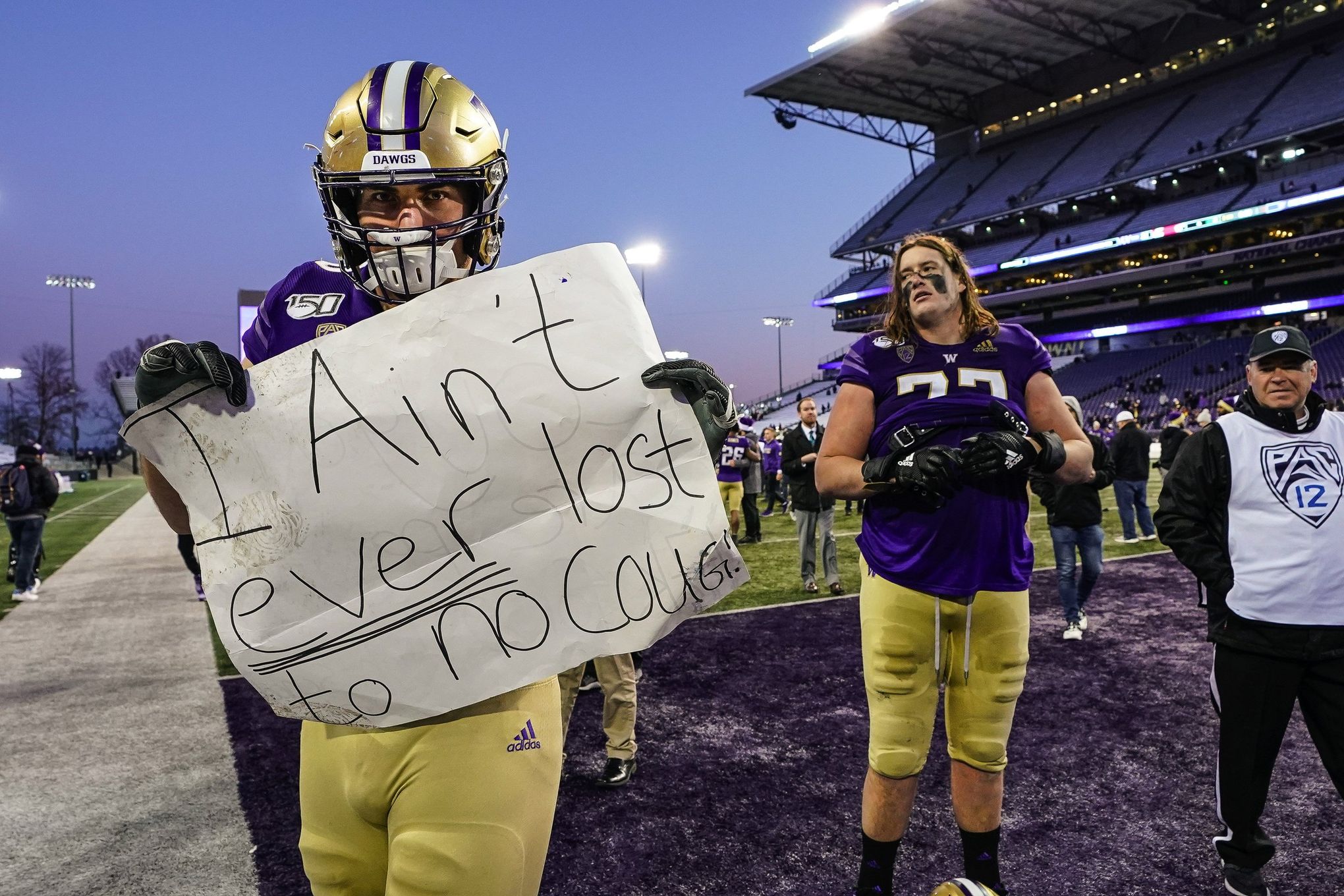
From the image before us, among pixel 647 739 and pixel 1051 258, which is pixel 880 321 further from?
pixel 1051 258

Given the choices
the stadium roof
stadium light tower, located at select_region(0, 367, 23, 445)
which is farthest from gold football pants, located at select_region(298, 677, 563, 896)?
stadium light tower, located at select_region(0, 367, 23, 445)

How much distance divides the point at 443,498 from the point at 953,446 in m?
1.71

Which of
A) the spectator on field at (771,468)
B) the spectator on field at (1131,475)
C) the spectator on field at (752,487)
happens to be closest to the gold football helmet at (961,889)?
the spectator on field at (1131,475)

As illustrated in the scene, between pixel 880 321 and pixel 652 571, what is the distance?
167cm

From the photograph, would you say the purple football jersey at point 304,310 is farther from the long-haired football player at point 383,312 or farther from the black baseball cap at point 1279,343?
the black baseball cap at point 1279,343

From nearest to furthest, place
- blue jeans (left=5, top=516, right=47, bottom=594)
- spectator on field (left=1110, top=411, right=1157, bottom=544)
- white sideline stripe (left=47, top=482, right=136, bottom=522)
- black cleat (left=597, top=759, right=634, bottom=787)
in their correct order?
black cleat (left=597, top=759, right=634, bottom=787)
blue jeans (left=5, top=516, right=47, bottom=594)
spectator on field (left=1110, top=411, right=1157, bottom=544)
white sideline stripe (left=47, top=482, right=136, bottom=522)

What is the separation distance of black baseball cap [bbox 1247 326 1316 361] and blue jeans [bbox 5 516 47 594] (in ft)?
37.6

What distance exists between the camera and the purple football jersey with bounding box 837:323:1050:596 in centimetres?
255

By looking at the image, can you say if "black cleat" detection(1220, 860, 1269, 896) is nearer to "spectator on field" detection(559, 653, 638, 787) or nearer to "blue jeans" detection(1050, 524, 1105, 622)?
"spectator on field" detection(559, 653, 638, 787)

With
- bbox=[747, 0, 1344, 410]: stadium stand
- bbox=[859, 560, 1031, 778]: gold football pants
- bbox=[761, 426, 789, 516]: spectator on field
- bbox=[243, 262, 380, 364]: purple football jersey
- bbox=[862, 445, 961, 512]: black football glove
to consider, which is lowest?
bbox=[761, 426, 789, 516]: spectator on field

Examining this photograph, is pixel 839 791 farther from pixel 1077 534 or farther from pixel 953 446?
pixel 1077 534

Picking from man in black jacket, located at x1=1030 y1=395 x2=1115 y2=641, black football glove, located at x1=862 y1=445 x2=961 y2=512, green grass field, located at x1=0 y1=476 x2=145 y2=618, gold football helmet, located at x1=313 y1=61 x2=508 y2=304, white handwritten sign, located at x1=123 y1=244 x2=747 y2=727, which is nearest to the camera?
white handwritten sign, located at x1=123 y1=244 x2=747 y2=727

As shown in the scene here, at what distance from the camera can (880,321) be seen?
113 inches

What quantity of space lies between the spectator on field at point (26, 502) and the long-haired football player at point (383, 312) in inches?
402
